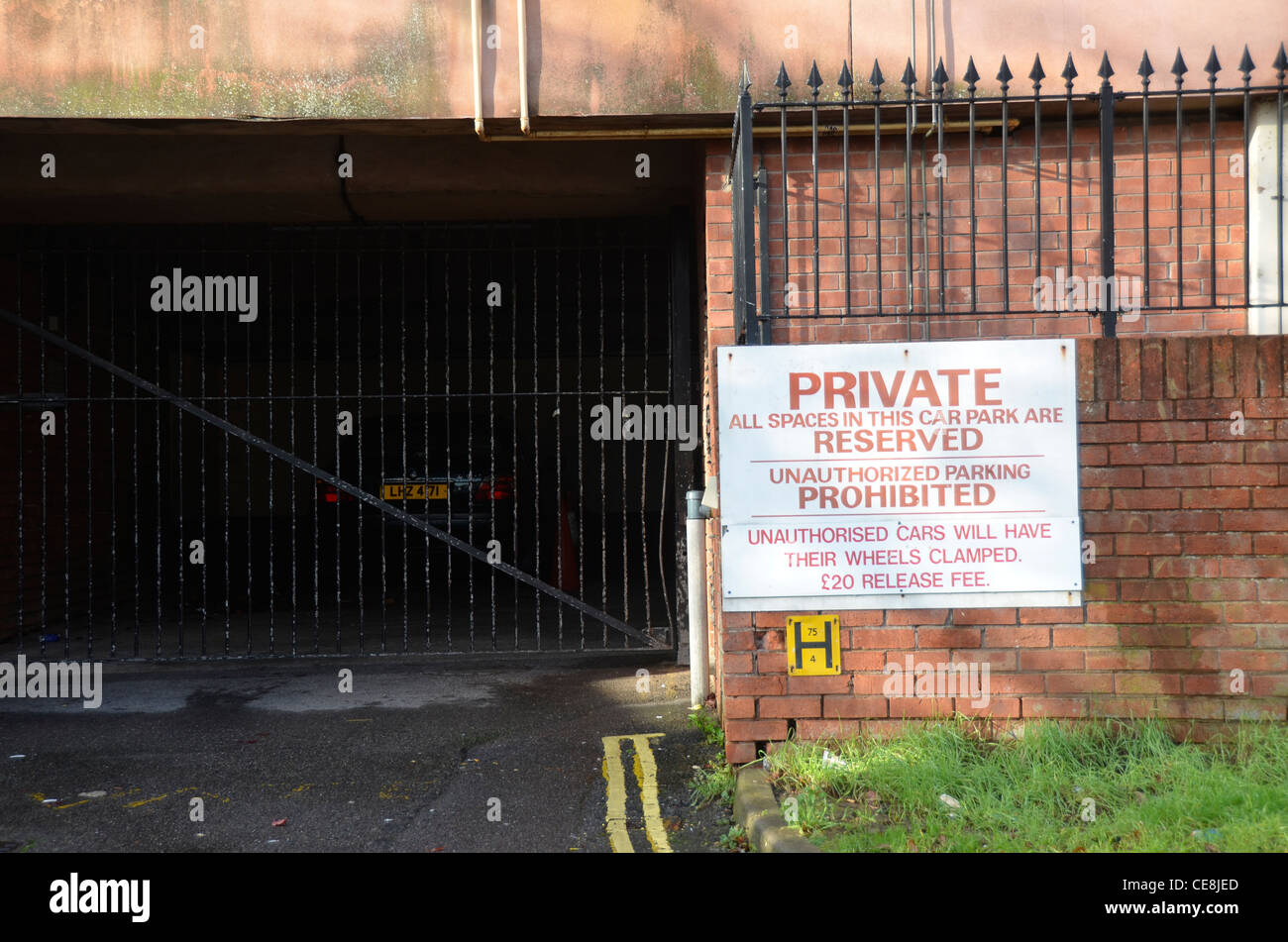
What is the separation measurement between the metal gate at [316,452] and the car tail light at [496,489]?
2cm

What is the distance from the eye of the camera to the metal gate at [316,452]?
7570mm

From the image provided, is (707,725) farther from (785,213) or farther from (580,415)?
(580,415)

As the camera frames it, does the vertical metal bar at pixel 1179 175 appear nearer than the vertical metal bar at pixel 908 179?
Yes

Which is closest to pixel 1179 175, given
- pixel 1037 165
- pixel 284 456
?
pixel 1037 165

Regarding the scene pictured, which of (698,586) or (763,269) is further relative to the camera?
(698,586)

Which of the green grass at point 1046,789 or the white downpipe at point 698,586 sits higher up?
the white downpipe at point 698,586

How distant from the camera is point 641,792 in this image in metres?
4.61

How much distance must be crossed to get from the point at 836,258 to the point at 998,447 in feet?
4.02

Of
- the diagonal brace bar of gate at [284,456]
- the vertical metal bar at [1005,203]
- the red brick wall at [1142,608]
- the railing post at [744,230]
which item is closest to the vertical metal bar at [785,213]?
the railing post at [744,230]

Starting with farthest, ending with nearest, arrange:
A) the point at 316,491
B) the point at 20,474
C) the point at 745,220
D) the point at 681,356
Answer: the point at 316,491 < the point at 20,474 < the point at 681,356 < the point at 745,220

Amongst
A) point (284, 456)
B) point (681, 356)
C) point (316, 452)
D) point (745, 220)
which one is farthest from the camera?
point (316, 452)

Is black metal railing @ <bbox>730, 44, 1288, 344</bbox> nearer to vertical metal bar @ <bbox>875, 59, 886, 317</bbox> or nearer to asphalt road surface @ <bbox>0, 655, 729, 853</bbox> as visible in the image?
vertical metal bar @ <bbox>875, 59, 886, 317</bbox>

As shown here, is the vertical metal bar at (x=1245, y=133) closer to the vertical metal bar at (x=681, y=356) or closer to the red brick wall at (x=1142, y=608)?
the red brick wall at (x=1142, y=608)

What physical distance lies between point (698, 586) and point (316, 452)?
5.73 m
